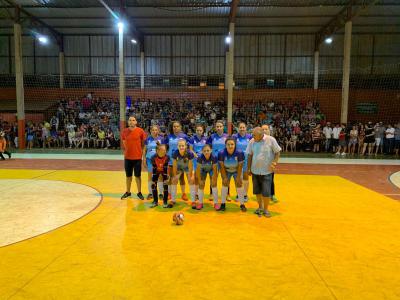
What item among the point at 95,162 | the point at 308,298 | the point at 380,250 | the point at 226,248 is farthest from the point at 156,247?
the point at 95,162

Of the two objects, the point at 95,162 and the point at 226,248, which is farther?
the point at 95,162

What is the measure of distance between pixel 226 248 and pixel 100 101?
76.5ft

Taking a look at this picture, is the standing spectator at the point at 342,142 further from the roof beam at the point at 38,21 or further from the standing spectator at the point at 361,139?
the roof beam at the point at 38,21

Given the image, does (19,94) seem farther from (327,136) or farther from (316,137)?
(327,136)

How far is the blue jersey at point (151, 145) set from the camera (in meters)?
8.08

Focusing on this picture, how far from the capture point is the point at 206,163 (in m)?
7.23

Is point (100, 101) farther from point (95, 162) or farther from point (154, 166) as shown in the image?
point (154, 166)

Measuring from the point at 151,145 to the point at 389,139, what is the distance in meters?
16.0

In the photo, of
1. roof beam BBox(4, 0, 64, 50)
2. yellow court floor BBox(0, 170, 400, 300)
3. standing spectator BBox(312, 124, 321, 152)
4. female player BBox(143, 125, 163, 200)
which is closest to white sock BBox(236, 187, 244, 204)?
yellow court floor BBox(0, 170, 400, 300)

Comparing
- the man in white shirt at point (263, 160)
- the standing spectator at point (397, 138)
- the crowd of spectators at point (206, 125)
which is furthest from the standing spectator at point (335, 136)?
the man in white shirt at point (263, 160)

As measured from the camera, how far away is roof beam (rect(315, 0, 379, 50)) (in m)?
19.7

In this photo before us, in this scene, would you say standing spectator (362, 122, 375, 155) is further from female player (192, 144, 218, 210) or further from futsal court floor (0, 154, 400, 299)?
female player (192, 144, 218, 210)

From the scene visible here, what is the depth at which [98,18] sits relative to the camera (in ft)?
80.9

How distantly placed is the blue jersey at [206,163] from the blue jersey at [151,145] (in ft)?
4.50
